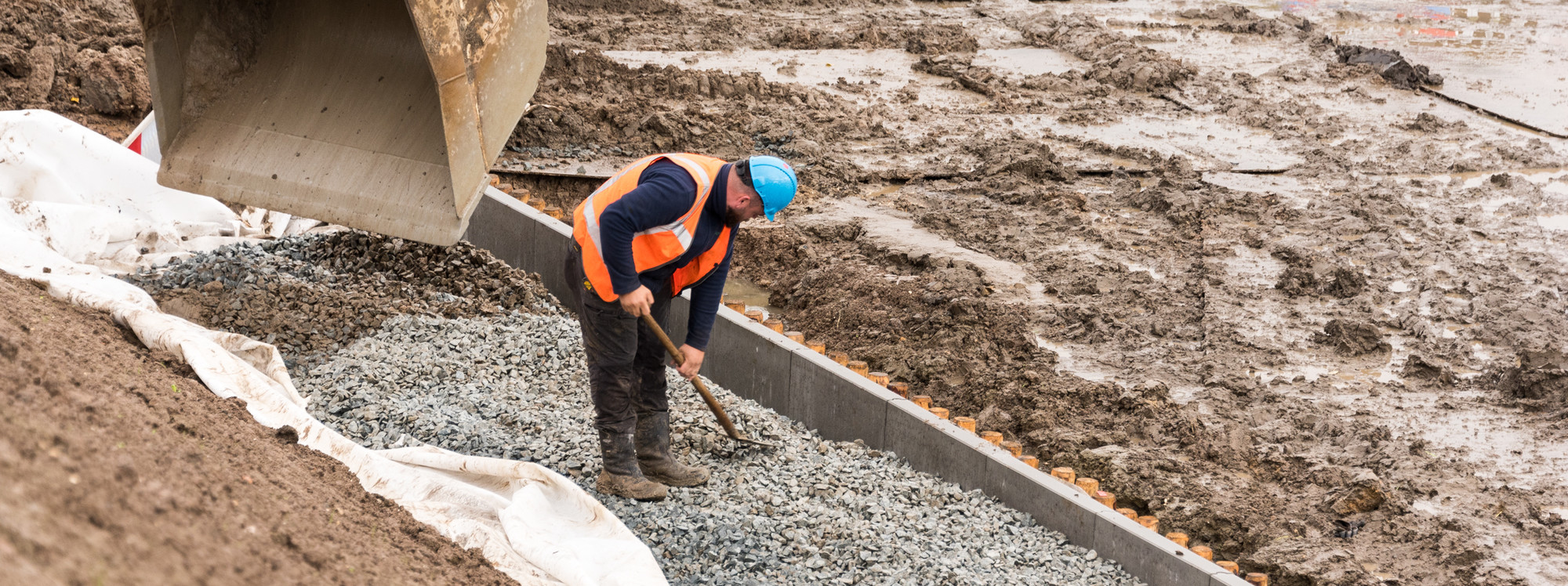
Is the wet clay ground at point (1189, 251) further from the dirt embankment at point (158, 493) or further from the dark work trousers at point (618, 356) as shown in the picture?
the dirt embankment at point (158, 493)

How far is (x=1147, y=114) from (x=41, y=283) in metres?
9.89

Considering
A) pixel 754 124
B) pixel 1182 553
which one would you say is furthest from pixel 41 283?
pixel 754 124

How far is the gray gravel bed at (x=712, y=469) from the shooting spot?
A: 155 inches

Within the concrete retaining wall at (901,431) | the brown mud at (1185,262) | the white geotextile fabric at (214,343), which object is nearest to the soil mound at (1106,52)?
the brown mud at (1185,262)

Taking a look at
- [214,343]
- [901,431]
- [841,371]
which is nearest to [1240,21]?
[841,371]

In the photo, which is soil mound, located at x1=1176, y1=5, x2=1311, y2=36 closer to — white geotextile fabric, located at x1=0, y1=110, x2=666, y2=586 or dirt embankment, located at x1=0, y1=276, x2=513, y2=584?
white geotextile fabric, located at x1=0, y1=110, x2=666, y2=586

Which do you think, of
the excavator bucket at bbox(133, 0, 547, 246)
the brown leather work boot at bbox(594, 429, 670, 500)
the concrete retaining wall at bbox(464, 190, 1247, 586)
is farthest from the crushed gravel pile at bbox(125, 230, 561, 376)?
the brown leather work boot at bbox(594, 429, 670, 500)

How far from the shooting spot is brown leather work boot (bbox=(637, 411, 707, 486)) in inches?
175

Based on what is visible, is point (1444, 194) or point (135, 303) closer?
point (135, 303)

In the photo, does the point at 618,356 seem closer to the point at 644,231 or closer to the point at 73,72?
the point at 644,231

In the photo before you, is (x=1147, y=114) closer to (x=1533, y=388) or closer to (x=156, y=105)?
(x=1533, y=388)

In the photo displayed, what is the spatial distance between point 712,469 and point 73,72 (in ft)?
24.3

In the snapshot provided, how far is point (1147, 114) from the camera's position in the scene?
454 inches

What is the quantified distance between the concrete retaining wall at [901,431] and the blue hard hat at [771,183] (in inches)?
53.0
